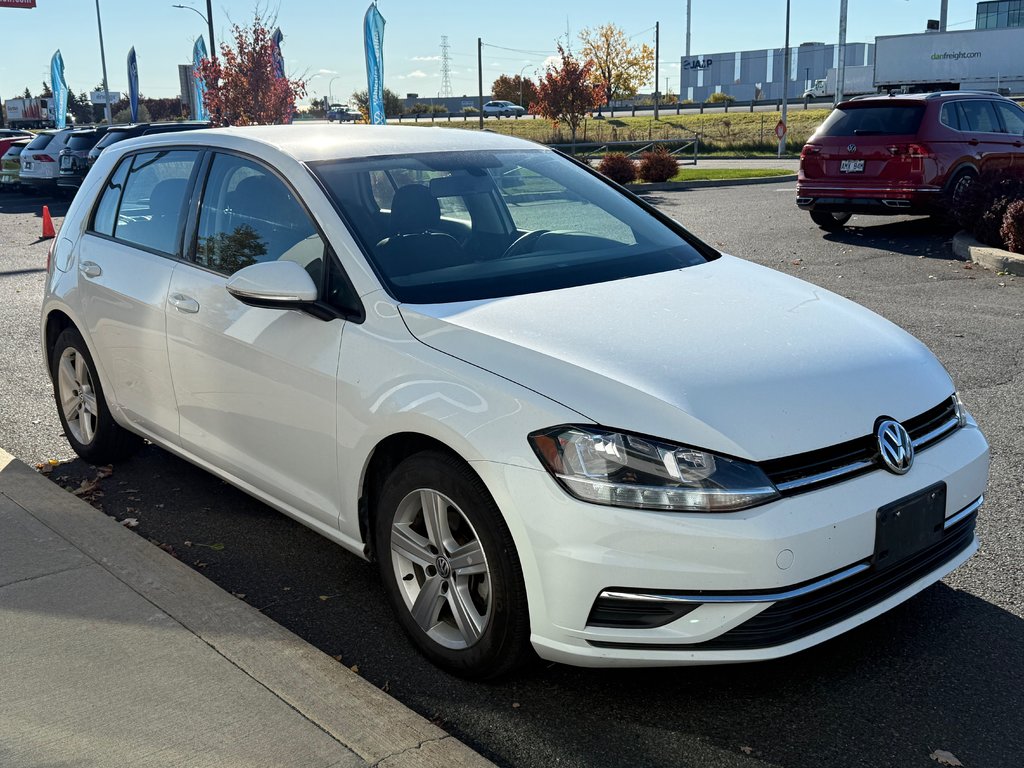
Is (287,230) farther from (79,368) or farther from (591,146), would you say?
(591,146)

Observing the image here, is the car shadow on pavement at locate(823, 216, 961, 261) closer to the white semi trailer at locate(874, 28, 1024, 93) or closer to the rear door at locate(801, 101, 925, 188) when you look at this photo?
the rear door at locate(801, 101, 925, 188)

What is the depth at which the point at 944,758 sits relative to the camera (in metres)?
2.90

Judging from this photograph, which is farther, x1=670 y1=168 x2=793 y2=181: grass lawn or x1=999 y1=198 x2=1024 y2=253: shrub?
x1=670 y1=168 x2=793 y2=181: grass lawn

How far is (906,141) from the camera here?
1316 centimetres

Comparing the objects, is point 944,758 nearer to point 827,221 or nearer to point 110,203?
point 110,203

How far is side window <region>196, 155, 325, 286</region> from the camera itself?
3.94m

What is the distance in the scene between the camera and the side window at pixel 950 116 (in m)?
13.4

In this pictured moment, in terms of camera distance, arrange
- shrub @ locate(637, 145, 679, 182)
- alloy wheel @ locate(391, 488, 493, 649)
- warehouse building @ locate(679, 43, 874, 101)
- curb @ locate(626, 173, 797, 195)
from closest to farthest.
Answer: alloy wheel @ locate(391, 488, 493, 649) → curb @ locate(626, 173, 797, 195) → shrub @ locate(637, 145, 679, 182) → warehouse building @ locate(679, 43, 874, 101)

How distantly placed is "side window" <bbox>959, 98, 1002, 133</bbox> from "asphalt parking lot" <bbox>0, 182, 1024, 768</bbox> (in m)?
8.65

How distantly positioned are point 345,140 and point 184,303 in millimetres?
941

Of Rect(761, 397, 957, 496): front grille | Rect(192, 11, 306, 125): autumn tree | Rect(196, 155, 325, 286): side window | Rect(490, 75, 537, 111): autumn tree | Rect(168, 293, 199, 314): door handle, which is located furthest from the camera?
Rect(490, 75, 537, 111): autumn tree

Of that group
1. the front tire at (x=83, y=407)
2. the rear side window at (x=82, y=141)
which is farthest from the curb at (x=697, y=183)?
the front tire at (x=83, y=407)

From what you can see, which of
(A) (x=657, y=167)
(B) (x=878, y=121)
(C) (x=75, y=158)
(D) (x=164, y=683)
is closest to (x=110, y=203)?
(D) (x=164, y=683)

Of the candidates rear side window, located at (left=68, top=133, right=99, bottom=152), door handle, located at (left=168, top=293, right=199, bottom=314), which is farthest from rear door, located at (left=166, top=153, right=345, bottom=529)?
rear side window, located at (left=68, top=133, right=99, bottom=152)
